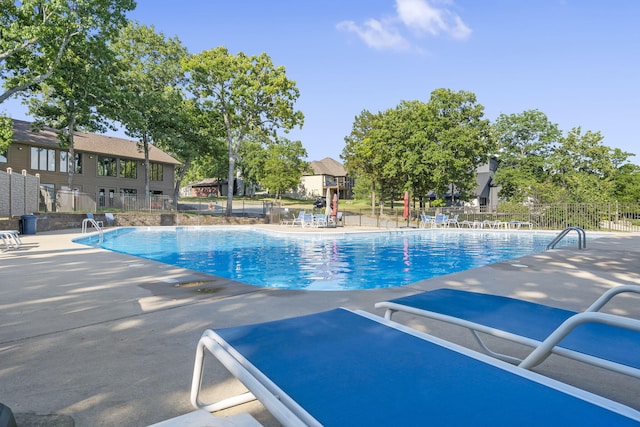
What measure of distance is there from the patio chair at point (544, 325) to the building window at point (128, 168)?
4011 cm

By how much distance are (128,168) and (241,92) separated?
16.8 m

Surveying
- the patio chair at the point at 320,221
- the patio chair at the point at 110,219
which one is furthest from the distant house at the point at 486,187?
the patio chair at the point at 110,219

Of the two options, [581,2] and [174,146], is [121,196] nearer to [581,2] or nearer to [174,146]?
[174,146]

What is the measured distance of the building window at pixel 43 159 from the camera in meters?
30.7

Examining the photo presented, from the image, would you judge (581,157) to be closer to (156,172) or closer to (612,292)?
(612,292)

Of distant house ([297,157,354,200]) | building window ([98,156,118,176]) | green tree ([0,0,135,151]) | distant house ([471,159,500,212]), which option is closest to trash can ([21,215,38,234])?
green tree ([0,0,135,151])

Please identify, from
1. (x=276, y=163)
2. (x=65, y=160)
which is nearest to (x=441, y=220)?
(x=65, y=160)

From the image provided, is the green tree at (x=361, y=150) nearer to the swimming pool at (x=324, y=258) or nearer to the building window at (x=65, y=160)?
the swimming pool at (x=324, y=258)

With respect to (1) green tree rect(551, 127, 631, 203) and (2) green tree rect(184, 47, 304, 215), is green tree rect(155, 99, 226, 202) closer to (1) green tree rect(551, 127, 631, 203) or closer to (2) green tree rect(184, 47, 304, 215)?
(2) green tree rect(184, 47, 304, 215)

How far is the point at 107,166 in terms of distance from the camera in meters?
36.1

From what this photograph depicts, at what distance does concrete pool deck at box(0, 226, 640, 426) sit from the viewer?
2.46 metres

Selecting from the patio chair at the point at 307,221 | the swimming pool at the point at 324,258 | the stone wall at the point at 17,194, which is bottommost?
the swimming pool at the point at 324,258

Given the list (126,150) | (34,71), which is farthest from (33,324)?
(126,150)

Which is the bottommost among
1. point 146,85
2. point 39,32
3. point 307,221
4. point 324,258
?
point 324,258
